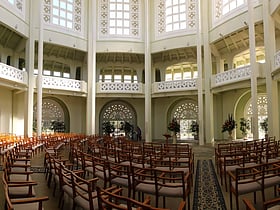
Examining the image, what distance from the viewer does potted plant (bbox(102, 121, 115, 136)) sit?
79.1 feet

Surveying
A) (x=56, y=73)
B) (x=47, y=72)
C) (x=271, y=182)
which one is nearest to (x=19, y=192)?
(x=271, y=182)

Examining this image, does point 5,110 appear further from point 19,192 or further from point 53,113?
point 19,192

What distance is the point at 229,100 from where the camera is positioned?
875 inches

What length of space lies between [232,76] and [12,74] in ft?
48.3

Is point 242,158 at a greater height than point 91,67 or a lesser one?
lesser

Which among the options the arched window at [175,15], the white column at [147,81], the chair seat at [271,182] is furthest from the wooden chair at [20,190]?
the arched window at [175,15]

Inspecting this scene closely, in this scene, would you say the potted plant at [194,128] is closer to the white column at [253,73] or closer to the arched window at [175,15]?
the white column at [253,73]

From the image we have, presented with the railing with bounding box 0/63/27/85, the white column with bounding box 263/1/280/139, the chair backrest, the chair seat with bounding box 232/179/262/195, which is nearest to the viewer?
the chair backrest

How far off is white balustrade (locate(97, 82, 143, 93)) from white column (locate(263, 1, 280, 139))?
35.9ft

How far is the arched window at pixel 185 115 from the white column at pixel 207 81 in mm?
3900

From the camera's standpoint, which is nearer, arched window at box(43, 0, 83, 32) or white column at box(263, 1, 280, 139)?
white column at box(263, 1, 280, 139)

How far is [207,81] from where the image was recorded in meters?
20.2

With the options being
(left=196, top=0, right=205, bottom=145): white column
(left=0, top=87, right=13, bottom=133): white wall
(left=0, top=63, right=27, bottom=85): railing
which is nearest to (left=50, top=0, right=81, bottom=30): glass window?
(left=0, top=63, right=27, bottom=85): railing

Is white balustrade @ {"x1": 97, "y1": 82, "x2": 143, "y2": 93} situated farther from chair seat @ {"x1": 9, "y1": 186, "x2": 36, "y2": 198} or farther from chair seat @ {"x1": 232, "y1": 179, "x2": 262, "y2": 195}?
chair seat @ {"x1": 232, "y1": 179, "x2": 262, "y2": 195}
